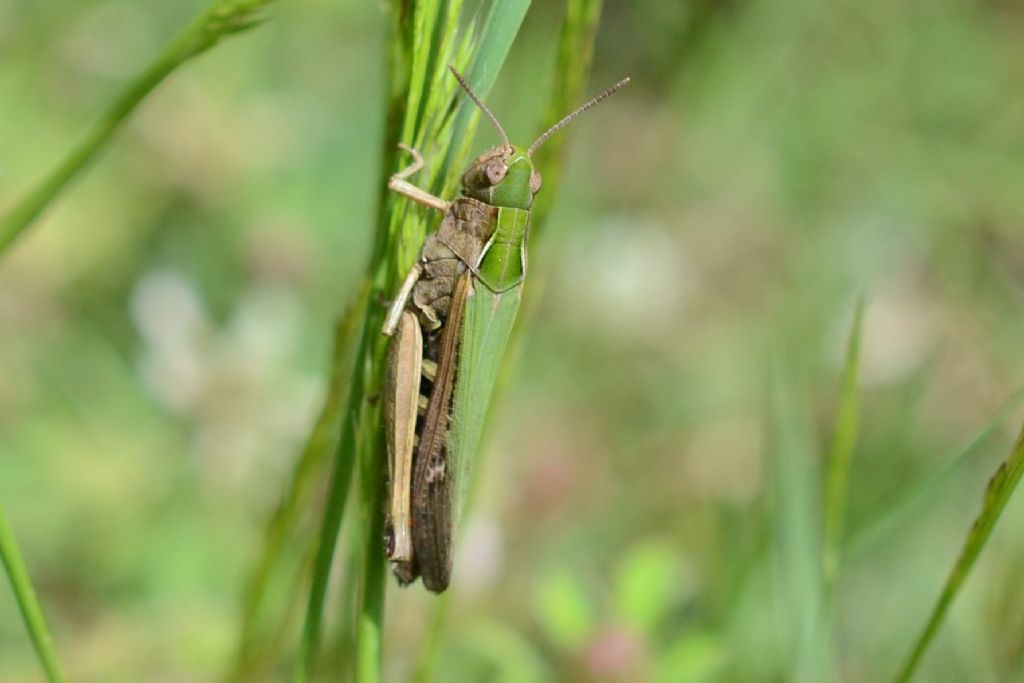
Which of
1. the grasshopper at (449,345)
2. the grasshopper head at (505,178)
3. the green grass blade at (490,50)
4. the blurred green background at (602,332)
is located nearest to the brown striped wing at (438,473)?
the grasshopper at (449,345)

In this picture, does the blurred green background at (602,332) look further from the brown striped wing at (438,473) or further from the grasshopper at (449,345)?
the brown striped wing at (438,473)

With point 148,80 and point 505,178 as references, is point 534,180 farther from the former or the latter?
point 148,80

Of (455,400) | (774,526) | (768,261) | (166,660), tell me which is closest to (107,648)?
(166,660)

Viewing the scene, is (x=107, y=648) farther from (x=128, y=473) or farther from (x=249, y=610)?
(x=249, y=610)

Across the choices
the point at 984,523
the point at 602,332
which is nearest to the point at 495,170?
the point at 984,523

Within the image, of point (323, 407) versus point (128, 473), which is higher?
point (323, 407)

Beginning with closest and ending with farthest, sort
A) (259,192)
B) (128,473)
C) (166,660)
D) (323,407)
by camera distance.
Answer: (323,407) < (166,660) < (128,473) < (259,192)

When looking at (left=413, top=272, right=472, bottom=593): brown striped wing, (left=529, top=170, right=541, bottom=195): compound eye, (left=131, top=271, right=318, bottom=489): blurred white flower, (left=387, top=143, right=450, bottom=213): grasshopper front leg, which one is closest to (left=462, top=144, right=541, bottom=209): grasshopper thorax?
(left=529, top=170, right=541, bottom=195): compound eye
